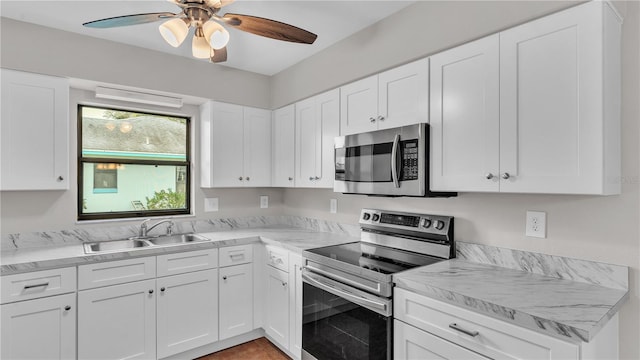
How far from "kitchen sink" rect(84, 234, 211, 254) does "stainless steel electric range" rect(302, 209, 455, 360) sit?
3.64 feet

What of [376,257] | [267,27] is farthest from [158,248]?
[267,27]

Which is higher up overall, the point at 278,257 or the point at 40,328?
the point at 278,257

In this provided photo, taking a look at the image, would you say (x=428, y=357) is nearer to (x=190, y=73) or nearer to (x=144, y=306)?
(x=144, y=306)

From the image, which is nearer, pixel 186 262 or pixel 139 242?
pixel 186 262

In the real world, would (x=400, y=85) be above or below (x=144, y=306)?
above

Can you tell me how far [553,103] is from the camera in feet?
4.69

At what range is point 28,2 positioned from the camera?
6.84 feet

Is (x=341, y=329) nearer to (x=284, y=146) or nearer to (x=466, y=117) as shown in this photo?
(x=466, y=117)

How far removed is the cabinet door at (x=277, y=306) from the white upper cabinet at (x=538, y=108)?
148cm

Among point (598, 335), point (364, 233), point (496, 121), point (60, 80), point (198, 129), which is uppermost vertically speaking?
point (60, 80)

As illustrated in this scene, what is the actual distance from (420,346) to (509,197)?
92 centimetres

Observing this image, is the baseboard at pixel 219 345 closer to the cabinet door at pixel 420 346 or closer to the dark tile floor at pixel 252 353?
the dark tile floor at pixel 252 353

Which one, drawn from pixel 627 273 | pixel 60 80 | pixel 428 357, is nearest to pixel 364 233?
pixel 428 357

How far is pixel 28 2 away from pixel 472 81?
2695 mm
